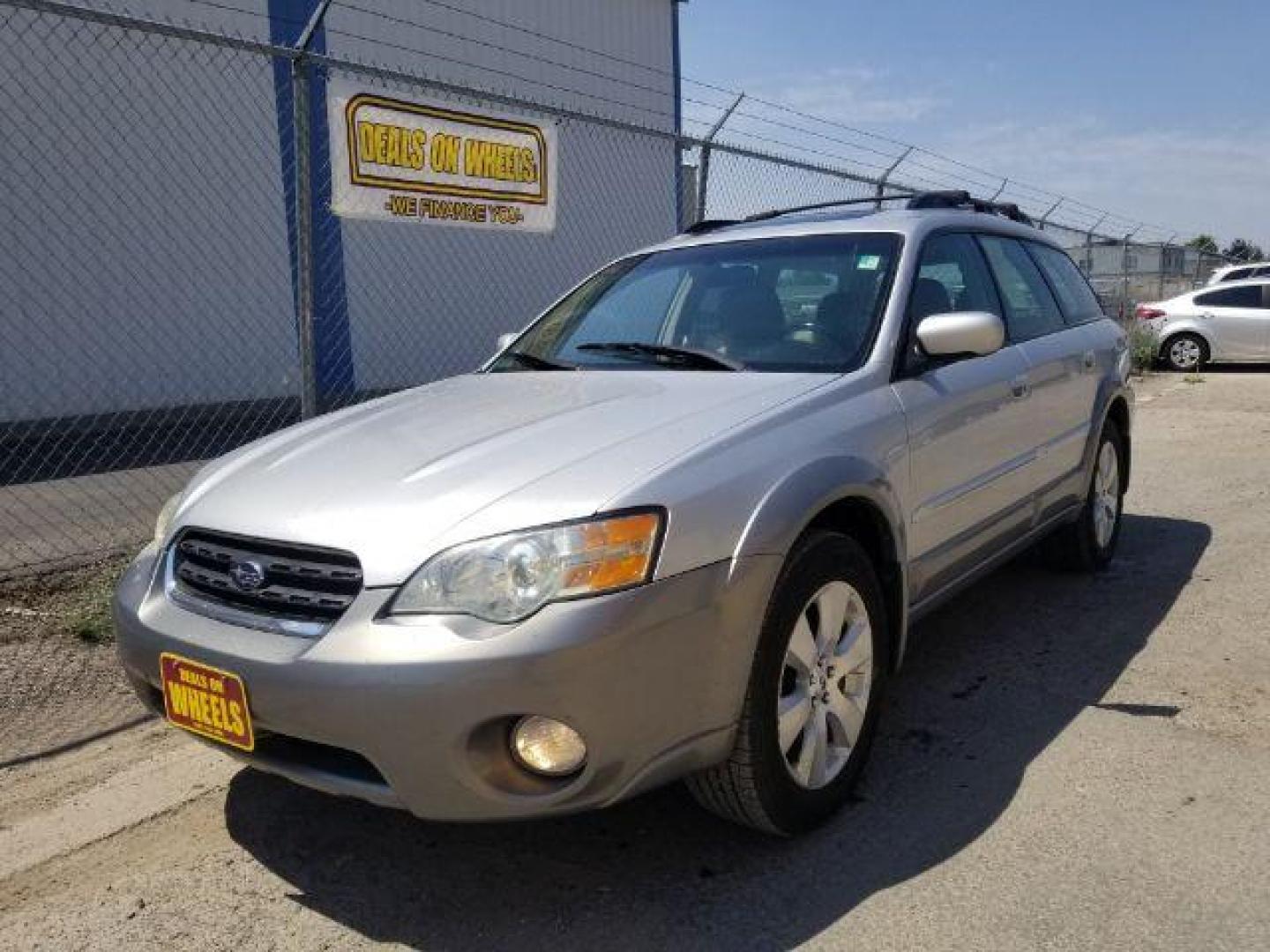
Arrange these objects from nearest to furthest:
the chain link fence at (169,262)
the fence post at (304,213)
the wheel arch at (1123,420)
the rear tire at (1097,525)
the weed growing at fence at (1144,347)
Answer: the rear tire at (1097,525), the fence post at (304,213), the wheel arch at (1123,420), the chain link fence at (169,262), the weed growing at fence at (1144,347)

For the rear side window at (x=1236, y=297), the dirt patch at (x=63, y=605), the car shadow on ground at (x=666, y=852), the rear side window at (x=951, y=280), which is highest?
the rear side window at (x=951, y=280)

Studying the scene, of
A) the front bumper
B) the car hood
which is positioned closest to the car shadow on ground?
the front bumper

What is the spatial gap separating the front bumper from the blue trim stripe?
28.0ft

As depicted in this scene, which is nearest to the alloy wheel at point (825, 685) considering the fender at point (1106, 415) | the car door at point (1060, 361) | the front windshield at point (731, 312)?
the front windshield at point (731, 312)

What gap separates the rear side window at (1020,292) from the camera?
425 cm

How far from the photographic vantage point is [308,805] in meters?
3.07

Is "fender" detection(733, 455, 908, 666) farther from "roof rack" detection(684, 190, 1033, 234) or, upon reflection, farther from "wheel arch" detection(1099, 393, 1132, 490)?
"wheel arch" detection(1099, 393, 1132, 490)

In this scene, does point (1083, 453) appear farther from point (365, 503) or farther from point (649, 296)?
point (365, 503)

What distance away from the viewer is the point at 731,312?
144 inches

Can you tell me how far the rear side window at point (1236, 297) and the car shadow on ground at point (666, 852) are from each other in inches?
552

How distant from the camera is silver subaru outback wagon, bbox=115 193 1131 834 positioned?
2.24 meters

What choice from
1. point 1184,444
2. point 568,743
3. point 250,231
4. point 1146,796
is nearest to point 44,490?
point 250,231

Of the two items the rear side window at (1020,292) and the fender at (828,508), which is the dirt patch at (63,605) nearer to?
the fender at (828,508)

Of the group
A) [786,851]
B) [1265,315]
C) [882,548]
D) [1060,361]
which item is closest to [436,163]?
[1060,361]
